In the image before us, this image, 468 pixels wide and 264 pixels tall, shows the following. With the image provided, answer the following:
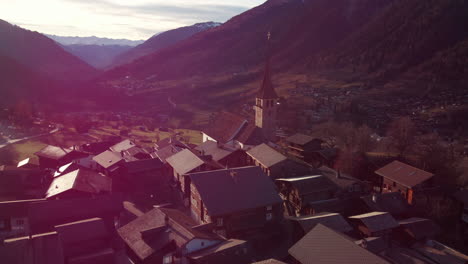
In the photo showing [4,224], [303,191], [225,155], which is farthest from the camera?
[225,155]

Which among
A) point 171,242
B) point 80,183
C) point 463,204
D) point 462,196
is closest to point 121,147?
point 80,183

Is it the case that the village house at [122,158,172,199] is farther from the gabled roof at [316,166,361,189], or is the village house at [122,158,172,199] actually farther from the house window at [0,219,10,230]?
the gabled roof at [316,166,361,189]

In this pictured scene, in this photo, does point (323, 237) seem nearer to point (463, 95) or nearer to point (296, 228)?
point (296, 228)

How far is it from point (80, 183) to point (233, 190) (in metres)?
17.0

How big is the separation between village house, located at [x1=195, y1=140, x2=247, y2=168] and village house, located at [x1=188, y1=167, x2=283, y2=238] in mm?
12499

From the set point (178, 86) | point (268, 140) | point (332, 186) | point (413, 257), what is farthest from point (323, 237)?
point (178, 86)

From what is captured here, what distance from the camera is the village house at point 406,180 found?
4019 centimetres

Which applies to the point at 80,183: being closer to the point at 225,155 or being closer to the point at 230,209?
the point at 230,209

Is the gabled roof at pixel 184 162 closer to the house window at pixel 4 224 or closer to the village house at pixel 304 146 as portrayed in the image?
the house window at pixel 4 224

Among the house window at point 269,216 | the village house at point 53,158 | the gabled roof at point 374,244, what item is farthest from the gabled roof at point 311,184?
the village house at point 53,158

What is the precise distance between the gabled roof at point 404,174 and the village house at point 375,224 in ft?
30.9

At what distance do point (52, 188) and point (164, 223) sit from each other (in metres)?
16.8

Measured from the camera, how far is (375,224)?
32.0 meters

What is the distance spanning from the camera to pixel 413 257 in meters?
30.5
